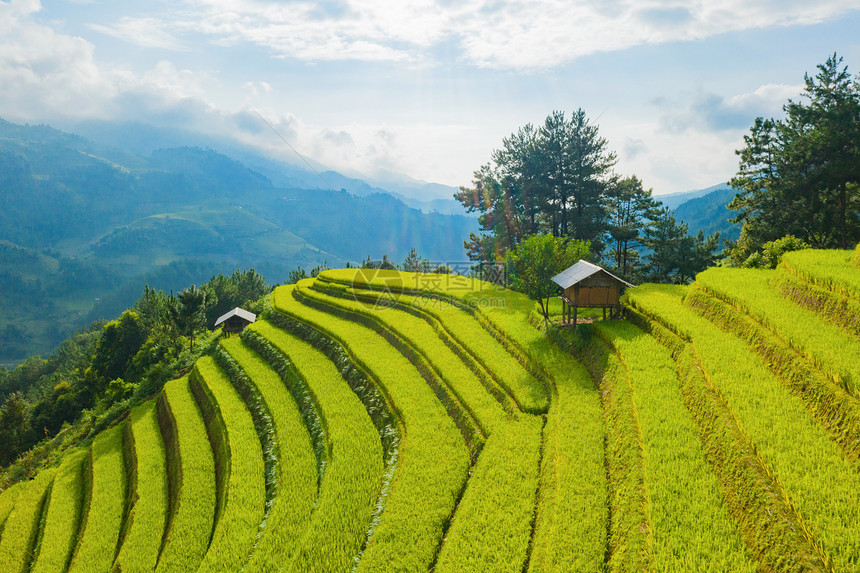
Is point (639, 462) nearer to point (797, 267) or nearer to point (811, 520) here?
point (811, 520)

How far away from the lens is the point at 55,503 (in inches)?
790

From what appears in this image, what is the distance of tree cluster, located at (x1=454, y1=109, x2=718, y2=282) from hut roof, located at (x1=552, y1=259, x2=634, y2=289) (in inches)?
691

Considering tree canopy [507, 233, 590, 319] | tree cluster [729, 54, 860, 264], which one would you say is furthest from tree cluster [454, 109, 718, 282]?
tree canopy [507, 233, 590, 319]

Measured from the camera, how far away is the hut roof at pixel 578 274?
1883 centimetres

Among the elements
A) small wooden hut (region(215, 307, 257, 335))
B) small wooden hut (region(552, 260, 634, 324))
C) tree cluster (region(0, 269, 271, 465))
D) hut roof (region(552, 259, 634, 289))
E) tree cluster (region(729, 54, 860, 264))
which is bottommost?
tree cluster (region(0, 269, 271, 465))

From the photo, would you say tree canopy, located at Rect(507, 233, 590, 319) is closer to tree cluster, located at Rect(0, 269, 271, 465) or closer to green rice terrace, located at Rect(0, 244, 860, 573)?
green rice terrace, located at Rect(0, 244, 860, 573)

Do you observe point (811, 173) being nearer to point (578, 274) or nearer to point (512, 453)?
point (578, 274)

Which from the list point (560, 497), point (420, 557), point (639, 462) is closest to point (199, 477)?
point (420, 557)

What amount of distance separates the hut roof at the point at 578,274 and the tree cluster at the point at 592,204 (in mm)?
17551

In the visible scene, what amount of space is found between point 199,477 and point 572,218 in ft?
118

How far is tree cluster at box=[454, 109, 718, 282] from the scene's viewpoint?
38.9m

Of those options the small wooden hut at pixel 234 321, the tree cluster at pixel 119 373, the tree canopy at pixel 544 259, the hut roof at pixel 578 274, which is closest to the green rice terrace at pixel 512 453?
the tree canopy at pixel 544 259

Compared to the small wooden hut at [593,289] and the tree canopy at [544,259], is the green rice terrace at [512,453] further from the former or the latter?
the tree canopy at [544,259]

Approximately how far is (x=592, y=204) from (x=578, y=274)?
24.3 m
